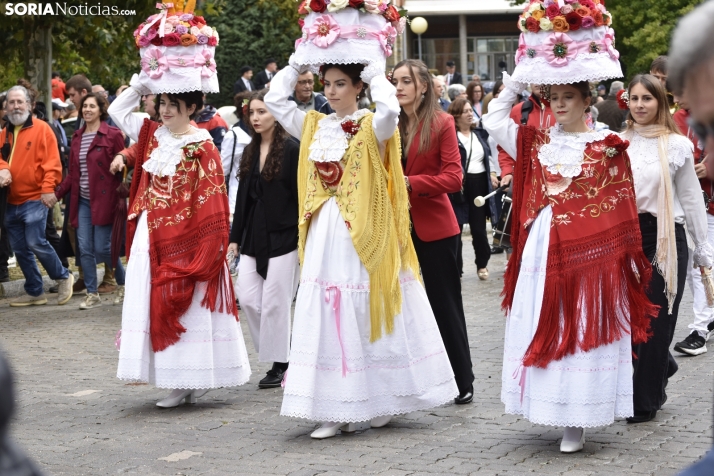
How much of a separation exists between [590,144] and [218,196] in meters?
2.46

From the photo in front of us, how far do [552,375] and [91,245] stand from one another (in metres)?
6.99

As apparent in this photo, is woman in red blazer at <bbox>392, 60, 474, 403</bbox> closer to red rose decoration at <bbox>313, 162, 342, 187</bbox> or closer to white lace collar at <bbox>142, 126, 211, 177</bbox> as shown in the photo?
red rose decoration at <bbox>313, 162, 342, 187</bbox>

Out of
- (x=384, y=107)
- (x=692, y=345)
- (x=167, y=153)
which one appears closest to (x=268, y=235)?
(x=167, y=153)

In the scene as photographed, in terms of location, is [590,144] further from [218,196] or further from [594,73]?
[218,196]

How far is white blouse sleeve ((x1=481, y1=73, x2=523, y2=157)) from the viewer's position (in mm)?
6066

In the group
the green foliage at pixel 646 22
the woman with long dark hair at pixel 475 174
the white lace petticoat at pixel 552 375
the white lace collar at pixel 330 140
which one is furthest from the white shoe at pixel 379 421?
the green foliage at pixel 646 22

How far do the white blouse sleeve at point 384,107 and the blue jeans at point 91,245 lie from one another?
19.3 feet

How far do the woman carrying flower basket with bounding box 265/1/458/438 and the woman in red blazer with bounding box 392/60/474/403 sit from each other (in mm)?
430

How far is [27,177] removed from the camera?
11984mm

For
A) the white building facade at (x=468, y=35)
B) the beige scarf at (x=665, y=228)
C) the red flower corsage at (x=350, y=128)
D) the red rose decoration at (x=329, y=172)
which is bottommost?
the beige scarf at (x=665, y=228)

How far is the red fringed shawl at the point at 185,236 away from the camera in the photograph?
708 centimetres

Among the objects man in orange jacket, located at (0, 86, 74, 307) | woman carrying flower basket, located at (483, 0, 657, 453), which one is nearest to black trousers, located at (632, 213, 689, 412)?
woman carrying flower basket, located at (483, 0, 657, 453)

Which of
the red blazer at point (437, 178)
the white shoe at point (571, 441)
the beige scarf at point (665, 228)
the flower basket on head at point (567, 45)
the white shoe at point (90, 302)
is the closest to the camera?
the flower basket on head at point (567, 45)

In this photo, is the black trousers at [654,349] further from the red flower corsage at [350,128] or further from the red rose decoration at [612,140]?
the red flower corsage at [350,128]
